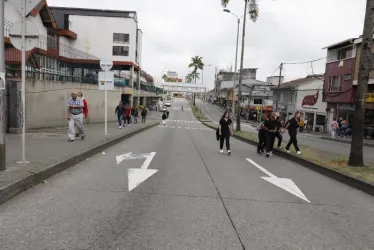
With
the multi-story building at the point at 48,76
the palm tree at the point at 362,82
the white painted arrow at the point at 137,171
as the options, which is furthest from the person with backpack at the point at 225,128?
the multi-story building at the point at 48,76

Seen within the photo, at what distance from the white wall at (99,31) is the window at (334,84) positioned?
28896 millimetres

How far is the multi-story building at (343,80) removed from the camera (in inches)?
1204

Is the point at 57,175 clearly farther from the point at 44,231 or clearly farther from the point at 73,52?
the point at 73,52

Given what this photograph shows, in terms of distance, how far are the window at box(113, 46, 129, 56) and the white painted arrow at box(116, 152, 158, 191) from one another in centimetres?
4263

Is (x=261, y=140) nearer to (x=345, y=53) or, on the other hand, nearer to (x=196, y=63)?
(x=345, y=53)

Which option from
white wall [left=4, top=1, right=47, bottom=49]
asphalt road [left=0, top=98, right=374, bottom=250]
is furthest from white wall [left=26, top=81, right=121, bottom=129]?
asphalt road [left=0, top=98, right=374, bottom=250]

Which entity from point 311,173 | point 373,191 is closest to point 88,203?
point 373,191

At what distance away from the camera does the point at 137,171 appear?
7.86 metres

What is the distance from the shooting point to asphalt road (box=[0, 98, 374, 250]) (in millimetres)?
3883

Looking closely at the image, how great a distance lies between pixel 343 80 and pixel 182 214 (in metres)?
32.6

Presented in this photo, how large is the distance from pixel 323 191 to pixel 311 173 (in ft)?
7.77

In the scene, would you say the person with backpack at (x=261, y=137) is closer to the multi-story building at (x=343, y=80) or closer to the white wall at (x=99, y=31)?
the multi-story building at (x=343, y=80)

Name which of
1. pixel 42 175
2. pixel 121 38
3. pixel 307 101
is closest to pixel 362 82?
pixel 42 175

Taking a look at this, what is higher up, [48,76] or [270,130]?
[48,76]
